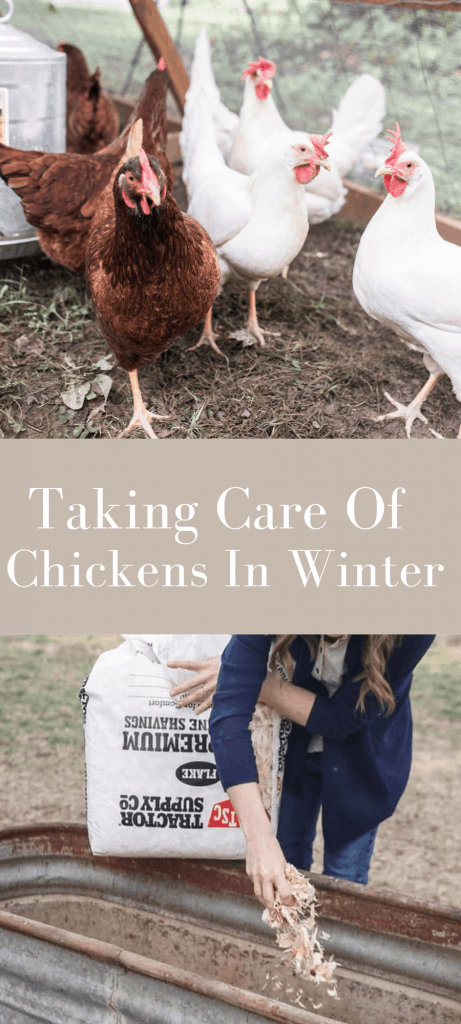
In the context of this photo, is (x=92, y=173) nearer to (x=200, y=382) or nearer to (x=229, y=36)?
(x=200, y=382)

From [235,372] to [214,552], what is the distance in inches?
22.4

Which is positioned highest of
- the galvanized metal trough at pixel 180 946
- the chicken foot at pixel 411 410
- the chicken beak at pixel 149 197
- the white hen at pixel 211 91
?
the white hen at pixel 211 91

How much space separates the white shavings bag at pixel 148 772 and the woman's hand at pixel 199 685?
0.04 meters

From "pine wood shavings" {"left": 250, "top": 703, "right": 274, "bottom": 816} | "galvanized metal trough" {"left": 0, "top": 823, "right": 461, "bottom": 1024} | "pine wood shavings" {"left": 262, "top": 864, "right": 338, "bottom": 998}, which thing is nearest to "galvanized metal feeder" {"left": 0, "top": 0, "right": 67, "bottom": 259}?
"pine wood shavings" {"left": 250, "top": 703, "right": 274, "bottom": 816}

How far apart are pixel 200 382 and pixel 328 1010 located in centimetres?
123

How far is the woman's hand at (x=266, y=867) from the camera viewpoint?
1152mm

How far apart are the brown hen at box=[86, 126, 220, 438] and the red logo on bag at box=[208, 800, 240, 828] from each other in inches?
26.5

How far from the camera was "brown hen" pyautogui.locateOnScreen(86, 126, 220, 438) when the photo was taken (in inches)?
49.9

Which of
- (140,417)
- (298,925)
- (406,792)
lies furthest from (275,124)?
(406,792)

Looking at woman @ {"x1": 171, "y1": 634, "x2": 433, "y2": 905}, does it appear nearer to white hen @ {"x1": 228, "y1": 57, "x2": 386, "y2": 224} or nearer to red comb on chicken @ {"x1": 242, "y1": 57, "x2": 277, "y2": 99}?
white hen @ {"x1": 228, "y1": 57, "x2": 386, "y2": 224}

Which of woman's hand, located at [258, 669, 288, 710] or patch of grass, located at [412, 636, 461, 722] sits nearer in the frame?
woman's hand, located at [258, 669, 288, 710]

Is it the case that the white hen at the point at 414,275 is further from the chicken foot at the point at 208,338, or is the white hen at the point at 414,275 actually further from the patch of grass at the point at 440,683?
the patch of grass at the point at 440,683

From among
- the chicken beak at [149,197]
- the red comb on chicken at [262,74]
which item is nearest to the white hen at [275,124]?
the red comb on chicken at [262,74]

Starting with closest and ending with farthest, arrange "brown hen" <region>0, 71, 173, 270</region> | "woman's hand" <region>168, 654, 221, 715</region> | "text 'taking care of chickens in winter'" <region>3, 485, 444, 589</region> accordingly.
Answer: "text 'taking care of chickens in winter'" <region>3, 485, 444, 589</region>, "woman's hand" <region>168, 654, 221, 715</region>, "brown hen" <region>0, 71, 173, 270</region>
